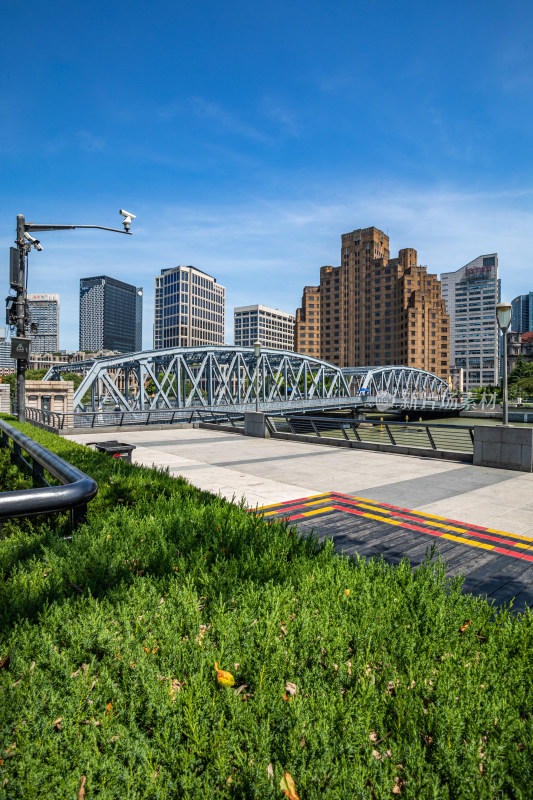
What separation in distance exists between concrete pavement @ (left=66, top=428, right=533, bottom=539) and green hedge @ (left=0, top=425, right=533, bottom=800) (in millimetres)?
4234

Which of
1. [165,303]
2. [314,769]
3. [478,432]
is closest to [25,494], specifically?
[314,769]

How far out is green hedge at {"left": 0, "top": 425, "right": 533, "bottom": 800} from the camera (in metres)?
1.84

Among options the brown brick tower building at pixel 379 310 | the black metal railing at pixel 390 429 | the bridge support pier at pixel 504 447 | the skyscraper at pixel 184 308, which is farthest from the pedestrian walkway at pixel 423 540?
the skyscraper at pixel 184 308

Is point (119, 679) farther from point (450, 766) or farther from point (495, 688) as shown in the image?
point (495, 688)

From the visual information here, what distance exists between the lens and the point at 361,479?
1091cm

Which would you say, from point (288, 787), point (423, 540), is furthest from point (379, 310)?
point (288, 787)

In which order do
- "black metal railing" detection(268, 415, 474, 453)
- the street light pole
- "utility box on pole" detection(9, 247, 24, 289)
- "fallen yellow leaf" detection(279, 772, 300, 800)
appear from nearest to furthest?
1. "fallen yellow leaf" detection(279, 772, 300, 800)
2. "utility box on pole" detection(9, 247, 24, 289)
3. the street light pole
4. "black metal railing" detection(268, 415, 474, 453)

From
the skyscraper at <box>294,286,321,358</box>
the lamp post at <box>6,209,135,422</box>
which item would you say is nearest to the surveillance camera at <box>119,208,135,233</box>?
the lamp post at <box>6,209,135,422</box>

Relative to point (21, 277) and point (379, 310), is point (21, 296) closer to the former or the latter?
point (21, 277)

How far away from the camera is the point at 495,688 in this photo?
2354 mm

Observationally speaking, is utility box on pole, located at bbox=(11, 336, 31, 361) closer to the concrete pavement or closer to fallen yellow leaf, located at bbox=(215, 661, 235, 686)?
the concrete pavement

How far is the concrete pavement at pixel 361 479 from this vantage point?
26.7 feet

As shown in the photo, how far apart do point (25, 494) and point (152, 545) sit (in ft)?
5.30

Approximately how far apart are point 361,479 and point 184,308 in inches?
6754
